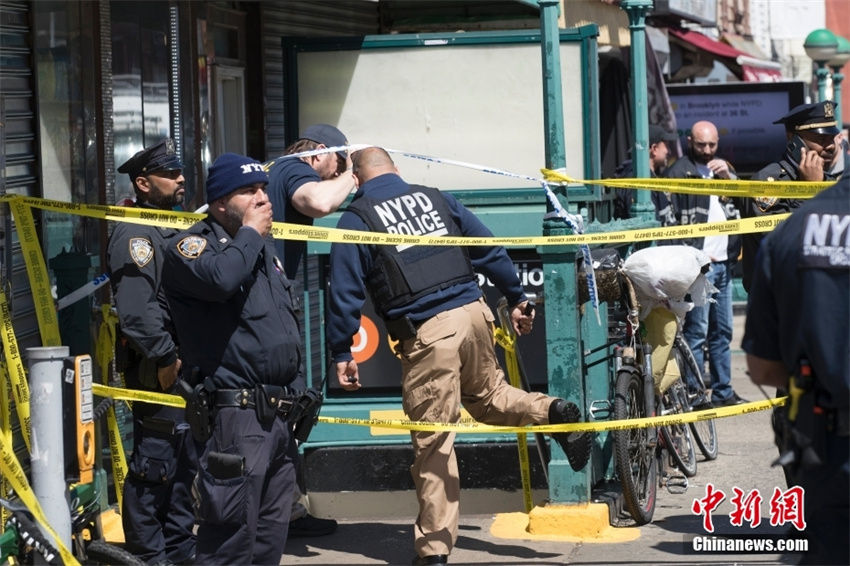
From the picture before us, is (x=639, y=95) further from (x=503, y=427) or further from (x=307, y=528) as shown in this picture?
(x=307, y=528)

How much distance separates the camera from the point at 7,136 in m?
7.04

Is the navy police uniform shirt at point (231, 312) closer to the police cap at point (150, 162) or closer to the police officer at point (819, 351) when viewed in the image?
the police cap at point (150, 162)

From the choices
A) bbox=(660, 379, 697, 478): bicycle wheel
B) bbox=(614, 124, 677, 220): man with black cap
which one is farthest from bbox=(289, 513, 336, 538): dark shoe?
bbox=(614, 124, 677, 220): man with black cap

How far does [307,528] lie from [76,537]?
1899 mm

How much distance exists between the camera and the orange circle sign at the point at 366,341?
8.23 meters

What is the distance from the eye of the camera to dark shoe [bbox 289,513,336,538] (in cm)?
761

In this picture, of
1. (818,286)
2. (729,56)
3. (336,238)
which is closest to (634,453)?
(336,238)

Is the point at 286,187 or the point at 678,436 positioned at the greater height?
the point at 286,187

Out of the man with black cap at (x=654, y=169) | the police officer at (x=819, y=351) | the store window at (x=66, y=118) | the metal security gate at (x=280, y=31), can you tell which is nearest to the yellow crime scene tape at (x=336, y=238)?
the store window at (x=66, y=118)

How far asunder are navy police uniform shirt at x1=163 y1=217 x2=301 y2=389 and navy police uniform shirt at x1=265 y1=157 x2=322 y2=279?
1.34 m

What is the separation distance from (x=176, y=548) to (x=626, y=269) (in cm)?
287

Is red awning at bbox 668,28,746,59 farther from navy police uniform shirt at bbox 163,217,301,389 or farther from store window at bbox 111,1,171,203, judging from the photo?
navy police uniform shirt at bbox 163,217,301,389

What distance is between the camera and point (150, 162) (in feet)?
22.6

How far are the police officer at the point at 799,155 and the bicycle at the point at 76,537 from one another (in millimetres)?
3445
